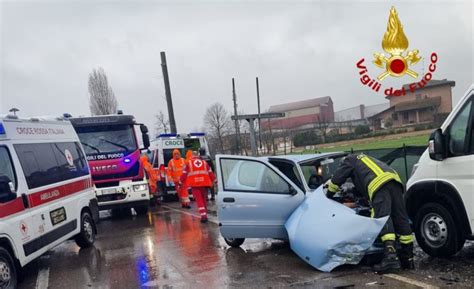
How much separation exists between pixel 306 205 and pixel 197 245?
2.53m

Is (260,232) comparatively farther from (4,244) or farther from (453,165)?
(4,244)

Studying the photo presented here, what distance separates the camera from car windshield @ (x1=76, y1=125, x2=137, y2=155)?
1154 centimetres

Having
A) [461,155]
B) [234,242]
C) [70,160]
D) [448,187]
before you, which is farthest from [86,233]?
[461,155]

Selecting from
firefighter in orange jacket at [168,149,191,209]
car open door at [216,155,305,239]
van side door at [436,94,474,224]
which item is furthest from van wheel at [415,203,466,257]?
firefighter in orange jacket at [168,149,191,209]

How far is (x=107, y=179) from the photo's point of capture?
11445mm

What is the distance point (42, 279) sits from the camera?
616cm

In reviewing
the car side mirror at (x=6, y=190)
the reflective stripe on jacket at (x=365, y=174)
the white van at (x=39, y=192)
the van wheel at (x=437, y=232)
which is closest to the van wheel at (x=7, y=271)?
the white van at (x=39, y=192)

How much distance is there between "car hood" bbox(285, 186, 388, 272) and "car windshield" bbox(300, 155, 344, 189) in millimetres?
918

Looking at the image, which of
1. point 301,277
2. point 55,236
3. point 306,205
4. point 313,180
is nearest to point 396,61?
point 313,180

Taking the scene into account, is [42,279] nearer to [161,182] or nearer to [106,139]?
[106,139]

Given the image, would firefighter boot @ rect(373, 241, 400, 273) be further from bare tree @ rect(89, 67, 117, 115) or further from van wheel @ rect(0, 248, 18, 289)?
bare tree @ rect(89, 67, 117, 115)

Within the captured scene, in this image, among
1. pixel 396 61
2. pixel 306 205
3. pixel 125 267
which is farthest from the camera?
pixel 396 61

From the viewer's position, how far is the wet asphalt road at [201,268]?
4934 mm

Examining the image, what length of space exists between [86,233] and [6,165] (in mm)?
2800
